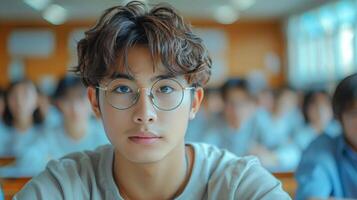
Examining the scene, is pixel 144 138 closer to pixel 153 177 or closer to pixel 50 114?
pixel 153 177

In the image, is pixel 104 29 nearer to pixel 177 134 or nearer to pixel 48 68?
pixel 177 134

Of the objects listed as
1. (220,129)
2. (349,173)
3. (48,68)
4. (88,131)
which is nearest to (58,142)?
(88,131)

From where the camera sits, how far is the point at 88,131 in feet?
12.3

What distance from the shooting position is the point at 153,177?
1310mm

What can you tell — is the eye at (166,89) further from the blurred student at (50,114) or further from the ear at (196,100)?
the blurred student at (50,114)

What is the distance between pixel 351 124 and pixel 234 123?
2.96m

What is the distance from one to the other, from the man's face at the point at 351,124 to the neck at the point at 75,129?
7.73 ft

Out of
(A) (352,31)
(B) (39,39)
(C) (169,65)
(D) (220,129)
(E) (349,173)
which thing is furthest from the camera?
(B) (39,39)

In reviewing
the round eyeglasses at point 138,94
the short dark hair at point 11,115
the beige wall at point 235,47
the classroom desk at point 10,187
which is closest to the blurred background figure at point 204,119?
the short dark hair at point 11,115

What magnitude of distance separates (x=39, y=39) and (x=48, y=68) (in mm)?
718

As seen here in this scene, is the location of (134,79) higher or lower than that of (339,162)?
higher

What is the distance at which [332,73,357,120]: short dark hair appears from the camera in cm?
177

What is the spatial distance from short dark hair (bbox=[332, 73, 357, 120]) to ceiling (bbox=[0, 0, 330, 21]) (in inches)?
289

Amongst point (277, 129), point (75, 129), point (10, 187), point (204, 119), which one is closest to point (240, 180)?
point (10, 187)
